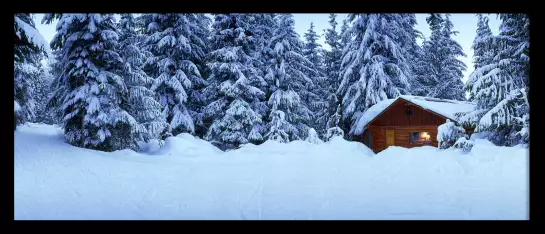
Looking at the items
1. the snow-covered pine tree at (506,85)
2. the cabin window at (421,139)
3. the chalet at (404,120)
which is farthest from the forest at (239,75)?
the cabin window at (421,139)

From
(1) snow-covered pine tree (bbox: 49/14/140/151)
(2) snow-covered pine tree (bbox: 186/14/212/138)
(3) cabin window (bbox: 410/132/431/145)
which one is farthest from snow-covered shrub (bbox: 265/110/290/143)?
(1) snow-covered pine tree (bbox: 49/14/140/151)

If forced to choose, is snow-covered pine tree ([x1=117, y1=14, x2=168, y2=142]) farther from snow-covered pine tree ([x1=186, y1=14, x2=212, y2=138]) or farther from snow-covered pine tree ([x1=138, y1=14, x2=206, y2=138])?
snow-covered pine tree ([x1=186, y1=14, x2=212, y2=138])

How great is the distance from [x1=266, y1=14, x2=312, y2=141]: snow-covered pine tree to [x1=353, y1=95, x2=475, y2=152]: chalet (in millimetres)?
4367

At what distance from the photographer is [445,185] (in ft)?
24.7

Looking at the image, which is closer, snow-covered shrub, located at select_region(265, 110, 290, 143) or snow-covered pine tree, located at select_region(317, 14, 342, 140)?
snow-covered shrub, located at select_region(265, 110, 290, 143)

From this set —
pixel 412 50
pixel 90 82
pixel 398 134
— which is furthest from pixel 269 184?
pixel 412 50

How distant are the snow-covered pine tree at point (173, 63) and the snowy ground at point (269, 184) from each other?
7225 mm

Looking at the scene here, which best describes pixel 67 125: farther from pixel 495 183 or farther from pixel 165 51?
pixel 495 183

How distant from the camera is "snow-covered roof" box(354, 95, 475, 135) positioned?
1891 cm

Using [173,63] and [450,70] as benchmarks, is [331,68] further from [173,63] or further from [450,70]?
[173,63]

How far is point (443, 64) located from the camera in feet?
105

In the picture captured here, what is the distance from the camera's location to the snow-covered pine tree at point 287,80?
22484mm
